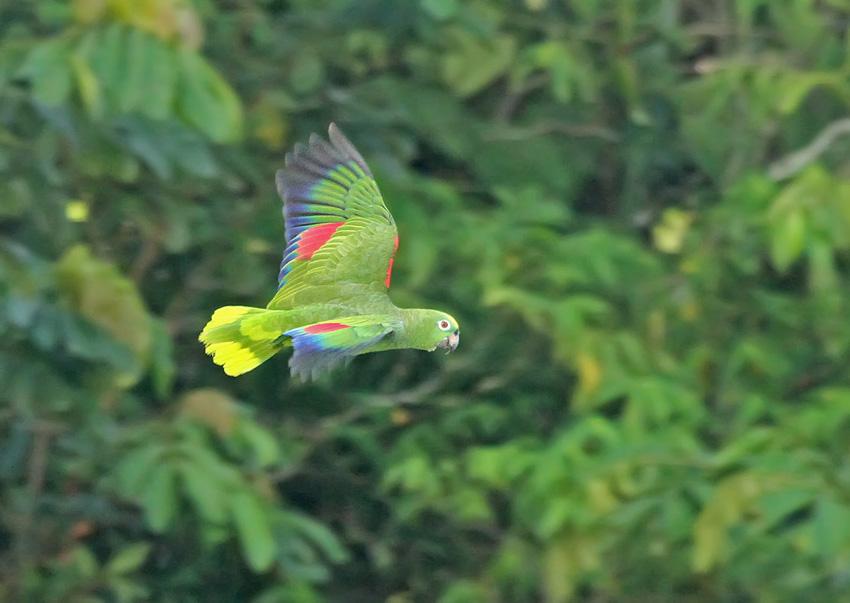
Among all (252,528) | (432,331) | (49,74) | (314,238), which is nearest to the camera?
(432,331)

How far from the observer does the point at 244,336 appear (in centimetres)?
300

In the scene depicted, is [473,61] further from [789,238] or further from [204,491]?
[204,491]

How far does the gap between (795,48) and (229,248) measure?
196 cm

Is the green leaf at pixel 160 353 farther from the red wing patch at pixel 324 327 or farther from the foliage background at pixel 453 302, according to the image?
the red wing patch at pixel 324 327

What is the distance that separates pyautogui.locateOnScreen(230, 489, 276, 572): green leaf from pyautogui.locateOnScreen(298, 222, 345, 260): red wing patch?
133 centimetres

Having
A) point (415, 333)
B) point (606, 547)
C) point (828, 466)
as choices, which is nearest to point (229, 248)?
point (606, 547)

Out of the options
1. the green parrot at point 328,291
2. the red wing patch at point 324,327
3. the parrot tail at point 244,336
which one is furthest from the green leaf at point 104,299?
the red wing patch at point 324,327

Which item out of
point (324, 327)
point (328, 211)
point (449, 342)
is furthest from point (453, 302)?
point (324, 327)

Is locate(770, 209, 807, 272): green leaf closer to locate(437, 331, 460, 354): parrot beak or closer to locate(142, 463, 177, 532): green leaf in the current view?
locate(142, 463, 177, 532): green leaf

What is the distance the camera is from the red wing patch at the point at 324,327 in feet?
8.95

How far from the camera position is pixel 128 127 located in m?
4.45

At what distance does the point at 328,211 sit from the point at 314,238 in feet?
0.22

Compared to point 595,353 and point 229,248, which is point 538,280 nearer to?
point 595,353

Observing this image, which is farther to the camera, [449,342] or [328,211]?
[328,211]
